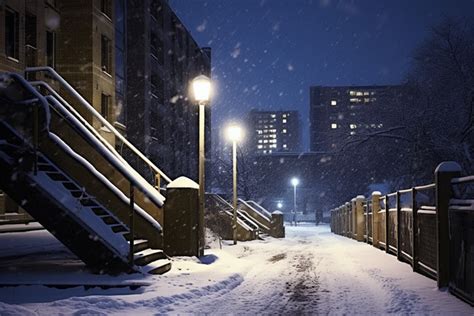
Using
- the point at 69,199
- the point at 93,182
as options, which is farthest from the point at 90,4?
the point at 69,199

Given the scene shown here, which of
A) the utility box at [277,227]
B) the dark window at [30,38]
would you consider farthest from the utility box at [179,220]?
the utility box at [277,227]

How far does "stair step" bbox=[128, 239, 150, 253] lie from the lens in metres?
12.2

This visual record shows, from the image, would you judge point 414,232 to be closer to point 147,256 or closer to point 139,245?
point 147,256

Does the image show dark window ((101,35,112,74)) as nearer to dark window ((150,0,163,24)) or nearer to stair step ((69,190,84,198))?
stair step ((69,190,84,198))

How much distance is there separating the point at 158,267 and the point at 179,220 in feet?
8.45

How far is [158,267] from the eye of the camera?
1176cm

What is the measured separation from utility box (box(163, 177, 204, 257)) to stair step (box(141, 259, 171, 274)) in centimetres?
160

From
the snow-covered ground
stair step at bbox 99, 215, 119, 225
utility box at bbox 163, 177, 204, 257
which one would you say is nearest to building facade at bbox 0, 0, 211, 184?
utility box at bbox 163, 177, 204, 257

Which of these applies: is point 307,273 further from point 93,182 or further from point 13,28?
point 13,28

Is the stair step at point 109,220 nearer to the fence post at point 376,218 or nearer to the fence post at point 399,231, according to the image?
the fence post at point 399,231

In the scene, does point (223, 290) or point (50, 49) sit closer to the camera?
point (223, 290)

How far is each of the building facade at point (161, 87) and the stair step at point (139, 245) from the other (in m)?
30.4

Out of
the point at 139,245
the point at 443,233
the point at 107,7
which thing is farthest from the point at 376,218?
the point at 107,7

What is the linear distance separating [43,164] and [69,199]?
1324 mm
